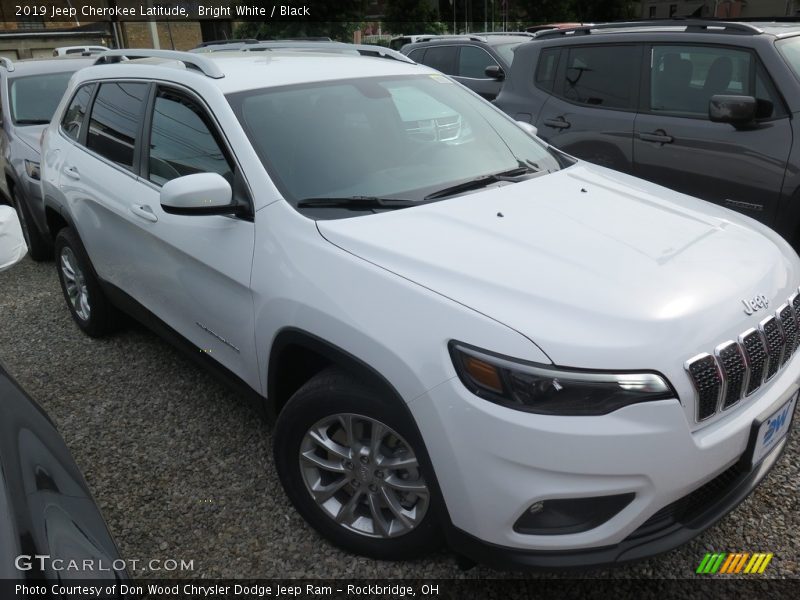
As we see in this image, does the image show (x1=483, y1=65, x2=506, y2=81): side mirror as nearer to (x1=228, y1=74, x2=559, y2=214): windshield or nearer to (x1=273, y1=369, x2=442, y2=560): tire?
(x1=228, y1=74, x2=559, y2=214): windshield

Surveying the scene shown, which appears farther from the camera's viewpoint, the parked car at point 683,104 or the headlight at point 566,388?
the parked car at point 683,104

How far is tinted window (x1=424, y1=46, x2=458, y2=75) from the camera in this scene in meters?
9.42

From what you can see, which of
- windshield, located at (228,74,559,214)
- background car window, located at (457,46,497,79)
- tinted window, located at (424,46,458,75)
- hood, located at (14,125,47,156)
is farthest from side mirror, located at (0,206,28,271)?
tinted window, located at (424,46,458,75)

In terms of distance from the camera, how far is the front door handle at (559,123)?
16.5ft

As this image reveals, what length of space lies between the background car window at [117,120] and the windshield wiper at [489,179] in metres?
1.67

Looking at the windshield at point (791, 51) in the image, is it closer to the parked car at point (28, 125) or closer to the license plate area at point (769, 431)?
the license plate area at point (769, 431)

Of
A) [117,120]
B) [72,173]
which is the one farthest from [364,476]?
[72,173]

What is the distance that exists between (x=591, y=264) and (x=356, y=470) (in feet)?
3.40

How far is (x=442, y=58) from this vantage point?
9586 millimetres

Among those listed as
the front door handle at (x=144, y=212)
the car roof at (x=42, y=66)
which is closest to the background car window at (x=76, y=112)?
the front door handle at (x=144, y=212)

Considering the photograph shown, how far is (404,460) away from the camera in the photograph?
2078mm

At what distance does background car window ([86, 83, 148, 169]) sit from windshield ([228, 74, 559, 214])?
0.91 meters

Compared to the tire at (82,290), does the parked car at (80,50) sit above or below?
above

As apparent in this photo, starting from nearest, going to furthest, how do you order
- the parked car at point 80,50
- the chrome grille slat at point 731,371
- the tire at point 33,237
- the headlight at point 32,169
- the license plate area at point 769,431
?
the chrome grille slat at point 731,371, the license plate area at point 769,431, the headlight at point 32,169, the tire at point 33,237, the parked car at point 80,50
